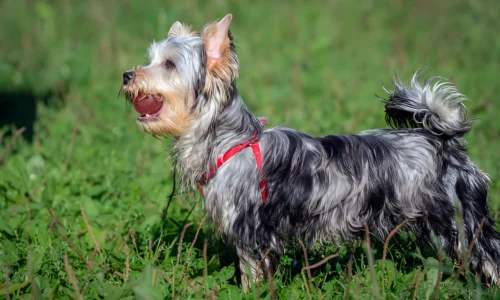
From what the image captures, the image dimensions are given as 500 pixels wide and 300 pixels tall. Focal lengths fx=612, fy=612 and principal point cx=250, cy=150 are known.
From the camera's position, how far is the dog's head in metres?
3.82

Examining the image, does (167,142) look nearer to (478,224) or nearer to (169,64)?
(169,64)

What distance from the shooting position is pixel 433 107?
3904 mm

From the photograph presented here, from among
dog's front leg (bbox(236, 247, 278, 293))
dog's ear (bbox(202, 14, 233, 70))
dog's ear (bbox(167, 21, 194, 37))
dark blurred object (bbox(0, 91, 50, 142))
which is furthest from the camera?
dark blurred object (bbox(0, 91, 50, 142))

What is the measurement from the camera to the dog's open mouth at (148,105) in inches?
154

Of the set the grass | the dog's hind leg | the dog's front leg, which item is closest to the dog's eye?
the grass

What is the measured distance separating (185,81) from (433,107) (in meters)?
1.59

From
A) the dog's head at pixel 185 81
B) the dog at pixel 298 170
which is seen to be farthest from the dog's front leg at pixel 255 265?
the dog's head at pixel 185 81

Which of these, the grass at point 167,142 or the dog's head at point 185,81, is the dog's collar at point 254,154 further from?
the grass at point 167,142

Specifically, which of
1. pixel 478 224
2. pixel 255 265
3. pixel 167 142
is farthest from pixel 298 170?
pixel 167 142

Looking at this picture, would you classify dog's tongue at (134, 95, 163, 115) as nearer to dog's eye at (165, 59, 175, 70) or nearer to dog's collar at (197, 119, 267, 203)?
dog's eye at (165, 59, 175, 70)

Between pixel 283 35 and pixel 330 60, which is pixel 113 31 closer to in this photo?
pixel 283 35

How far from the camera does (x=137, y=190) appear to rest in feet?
18.2

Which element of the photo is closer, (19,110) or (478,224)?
(478,224)

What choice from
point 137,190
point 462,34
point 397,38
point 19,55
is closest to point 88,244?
point 137,190
